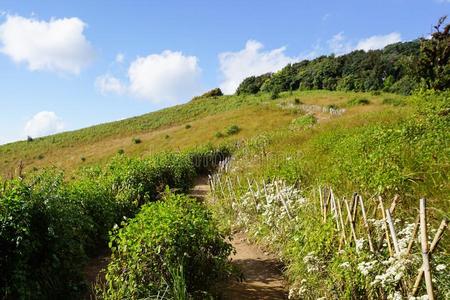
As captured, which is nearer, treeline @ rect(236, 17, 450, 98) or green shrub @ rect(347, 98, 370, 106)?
green shrub @ rect(347, 98, 370, 106)

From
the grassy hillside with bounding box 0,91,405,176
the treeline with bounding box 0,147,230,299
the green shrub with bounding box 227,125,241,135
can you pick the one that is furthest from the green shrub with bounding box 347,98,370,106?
the treeline with bounding box 0,147,230,299

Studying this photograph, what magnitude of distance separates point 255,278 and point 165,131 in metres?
46.5

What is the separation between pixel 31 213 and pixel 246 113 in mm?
45386

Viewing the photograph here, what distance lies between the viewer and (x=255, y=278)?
758 centimetres

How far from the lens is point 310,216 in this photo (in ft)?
23.5

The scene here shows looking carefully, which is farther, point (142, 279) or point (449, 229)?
point (142, 279)

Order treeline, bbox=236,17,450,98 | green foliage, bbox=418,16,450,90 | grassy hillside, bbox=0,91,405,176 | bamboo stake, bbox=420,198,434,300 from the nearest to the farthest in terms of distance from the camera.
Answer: bamboo stake, bbox=420,198,434,300
green foliage, bbox=418,16,450,90
grassy hillside, bbox=0,91,405,176
treeline, bbox=236,17,450,98

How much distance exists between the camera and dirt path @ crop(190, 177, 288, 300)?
6777 mm

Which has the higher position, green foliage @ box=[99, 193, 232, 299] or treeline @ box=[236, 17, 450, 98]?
treeline @ box=[236, 17, 450, 98]

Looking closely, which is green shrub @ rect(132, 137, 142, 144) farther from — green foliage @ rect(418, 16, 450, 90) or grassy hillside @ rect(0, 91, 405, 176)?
green foliage @ rect(418, 16, 450, 90)

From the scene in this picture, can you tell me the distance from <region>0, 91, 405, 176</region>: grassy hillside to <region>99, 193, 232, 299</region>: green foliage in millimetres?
31416

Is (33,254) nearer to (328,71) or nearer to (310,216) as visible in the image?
(310,216)

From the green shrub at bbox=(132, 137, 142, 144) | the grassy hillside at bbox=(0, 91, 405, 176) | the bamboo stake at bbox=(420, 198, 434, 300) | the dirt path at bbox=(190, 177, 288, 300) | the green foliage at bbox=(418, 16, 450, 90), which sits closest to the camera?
the bamboo stake at bbox=(420, 198, 434, 300)

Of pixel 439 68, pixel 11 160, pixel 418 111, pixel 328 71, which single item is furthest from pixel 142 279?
pixel 328 71
